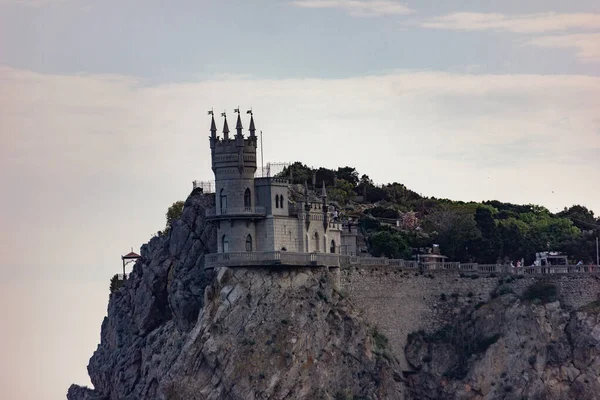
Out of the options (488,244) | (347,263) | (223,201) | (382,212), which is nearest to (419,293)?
(347,263)

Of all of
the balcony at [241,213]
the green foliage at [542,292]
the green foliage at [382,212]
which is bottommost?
the green foliage at [542,292]

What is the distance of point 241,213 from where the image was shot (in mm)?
162125

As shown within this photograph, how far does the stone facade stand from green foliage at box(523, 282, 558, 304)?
643 inches

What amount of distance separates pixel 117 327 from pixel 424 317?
2184cm

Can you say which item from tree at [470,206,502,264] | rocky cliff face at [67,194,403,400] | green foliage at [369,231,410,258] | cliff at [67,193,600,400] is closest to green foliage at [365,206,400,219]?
tree at [470,206,502,264]

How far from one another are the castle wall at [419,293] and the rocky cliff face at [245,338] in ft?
5.95

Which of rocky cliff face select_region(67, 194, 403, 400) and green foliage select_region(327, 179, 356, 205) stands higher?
green foliage select_region(327, 179, 356, 205)

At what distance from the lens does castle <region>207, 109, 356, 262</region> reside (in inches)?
6393

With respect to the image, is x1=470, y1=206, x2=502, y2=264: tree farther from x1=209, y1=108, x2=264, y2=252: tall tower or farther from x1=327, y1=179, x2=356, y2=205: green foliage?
x1=209, y1=108, x2=264, y2=252: tall tower

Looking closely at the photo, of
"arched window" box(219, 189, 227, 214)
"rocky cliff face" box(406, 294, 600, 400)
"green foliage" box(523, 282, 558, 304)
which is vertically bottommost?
"rocky cliff face" box(406, 294, 600, 400)

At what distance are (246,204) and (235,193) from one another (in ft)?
3.48

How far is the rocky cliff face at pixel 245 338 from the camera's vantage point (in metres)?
158

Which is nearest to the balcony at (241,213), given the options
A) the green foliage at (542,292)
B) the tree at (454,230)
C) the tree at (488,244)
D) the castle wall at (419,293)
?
the castle wall at (419,293)

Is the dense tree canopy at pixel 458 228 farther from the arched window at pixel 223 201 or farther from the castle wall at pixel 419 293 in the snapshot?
the arched window at pixel 223 201
